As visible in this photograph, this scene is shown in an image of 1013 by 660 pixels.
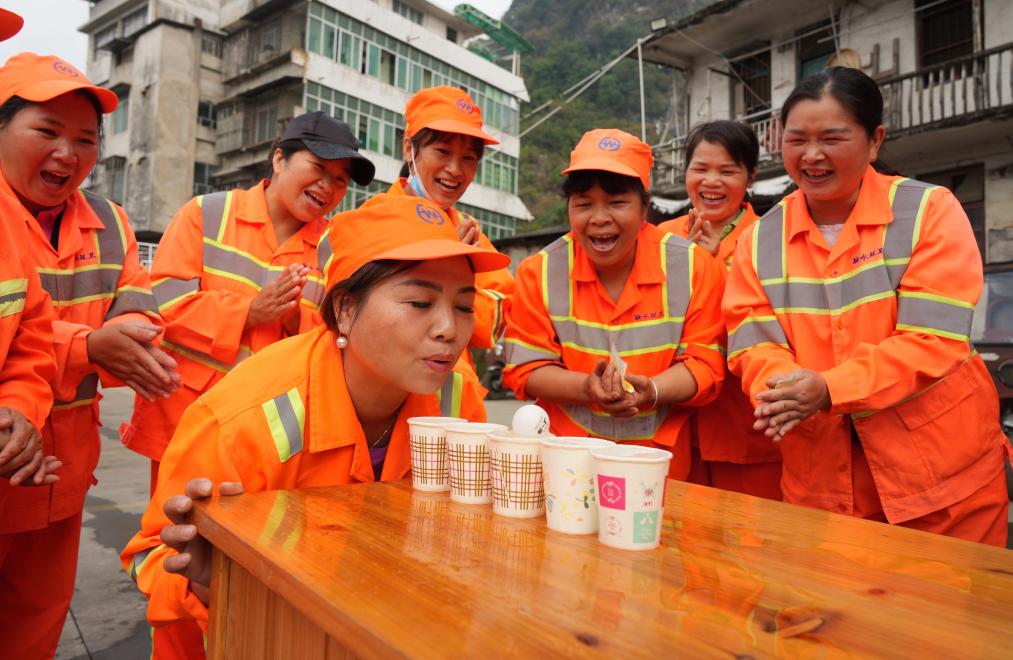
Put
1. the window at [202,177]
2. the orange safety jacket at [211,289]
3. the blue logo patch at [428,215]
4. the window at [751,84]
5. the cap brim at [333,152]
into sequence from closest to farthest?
the blue logo patch at [428,215], the orange safety jacket at [211,289], the cap brim at [333,152], the window at [751,84], the window at [202,177]

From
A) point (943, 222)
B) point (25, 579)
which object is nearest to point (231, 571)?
point (25, 579)

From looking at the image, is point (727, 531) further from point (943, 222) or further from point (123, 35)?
point (123, 35)

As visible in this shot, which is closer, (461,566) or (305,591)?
(305,591)

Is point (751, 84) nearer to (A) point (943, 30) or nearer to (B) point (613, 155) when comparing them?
(A) point (943, 30)

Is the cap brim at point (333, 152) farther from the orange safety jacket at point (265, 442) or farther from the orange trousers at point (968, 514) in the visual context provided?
the orange trousers at point (968, 514)

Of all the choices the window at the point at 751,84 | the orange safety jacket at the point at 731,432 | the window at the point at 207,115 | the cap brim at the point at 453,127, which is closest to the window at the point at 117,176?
the window at the point at 207,115

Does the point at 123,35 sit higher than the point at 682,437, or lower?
higher

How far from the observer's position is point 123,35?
30.5 meters

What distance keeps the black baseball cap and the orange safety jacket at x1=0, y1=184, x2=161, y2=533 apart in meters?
0.79

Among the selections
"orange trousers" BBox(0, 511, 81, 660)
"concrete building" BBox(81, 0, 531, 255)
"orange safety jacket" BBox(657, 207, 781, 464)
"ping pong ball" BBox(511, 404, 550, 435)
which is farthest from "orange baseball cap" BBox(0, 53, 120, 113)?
"concrete building" BBox(81, 0, 531, 255)

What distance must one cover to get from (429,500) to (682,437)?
1.29 m

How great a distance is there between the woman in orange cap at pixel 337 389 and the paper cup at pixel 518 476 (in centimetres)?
36

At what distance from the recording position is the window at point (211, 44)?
2795 cm

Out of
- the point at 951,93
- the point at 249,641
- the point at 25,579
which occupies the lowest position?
the point at 25,579
